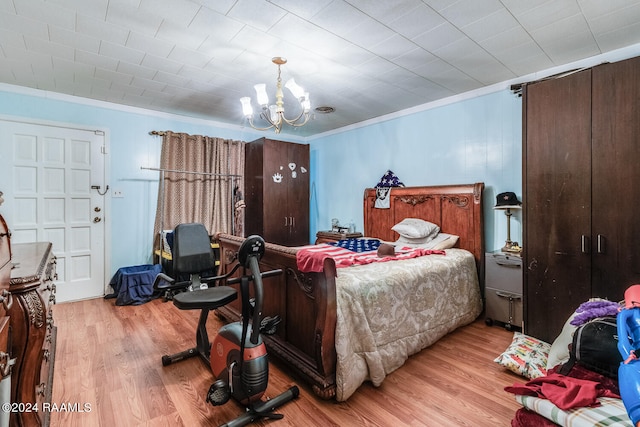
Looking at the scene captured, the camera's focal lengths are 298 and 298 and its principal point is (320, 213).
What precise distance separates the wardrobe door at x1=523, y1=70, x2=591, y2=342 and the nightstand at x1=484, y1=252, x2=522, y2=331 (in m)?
0.37

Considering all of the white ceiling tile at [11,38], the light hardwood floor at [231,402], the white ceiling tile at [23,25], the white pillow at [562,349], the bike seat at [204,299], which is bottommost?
the light hardwood floor at [231,402]

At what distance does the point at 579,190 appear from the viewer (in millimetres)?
2240

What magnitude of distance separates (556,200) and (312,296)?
6.75 ft

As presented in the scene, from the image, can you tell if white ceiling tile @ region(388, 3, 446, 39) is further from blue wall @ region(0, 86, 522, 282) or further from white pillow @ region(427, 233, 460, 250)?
white pillow @ region(427, 233, 460, 250)

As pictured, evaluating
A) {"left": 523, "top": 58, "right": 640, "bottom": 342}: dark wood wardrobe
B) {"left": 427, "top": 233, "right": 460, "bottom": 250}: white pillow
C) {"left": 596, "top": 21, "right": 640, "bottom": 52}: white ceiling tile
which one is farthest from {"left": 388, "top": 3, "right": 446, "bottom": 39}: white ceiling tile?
{"left": 427, "top": 233, "right": 460, "bottom": 250}: white pillow

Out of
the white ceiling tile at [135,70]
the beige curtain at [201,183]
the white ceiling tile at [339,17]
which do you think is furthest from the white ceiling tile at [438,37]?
the beige curtain at [201,183]

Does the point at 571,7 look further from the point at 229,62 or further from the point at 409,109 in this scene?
the point at 229,62

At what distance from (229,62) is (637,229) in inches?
136

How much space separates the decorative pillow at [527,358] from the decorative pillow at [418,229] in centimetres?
143

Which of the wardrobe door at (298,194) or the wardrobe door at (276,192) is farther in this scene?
the wardrobe door at (298,194)

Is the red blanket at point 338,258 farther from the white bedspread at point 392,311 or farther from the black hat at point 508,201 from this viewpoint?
the black hat at point 508,201

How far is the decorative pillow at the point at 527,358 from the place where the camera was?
6.75 feet

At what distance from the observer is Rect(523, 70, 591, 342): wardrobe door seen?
223 cm

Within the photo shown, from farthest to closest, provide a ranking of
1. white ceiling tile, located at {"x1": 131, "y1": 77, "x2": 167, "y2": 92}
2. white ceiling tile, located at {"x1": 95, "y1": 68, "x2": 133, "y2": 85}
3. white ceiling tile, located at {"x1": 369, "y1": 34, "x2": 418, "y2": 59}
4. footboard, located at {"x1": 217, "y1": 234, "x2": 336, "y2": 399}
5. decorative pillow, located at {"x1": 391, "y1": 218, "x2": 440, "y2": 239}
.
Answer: decorative pillow, located at {"x1": 391, "y1": 218, "x2": 440, "y2": 239}
white ceiling tile, located at {"x1": 131, "y1": 77, "x2": 167, "y2": 92}
white ceiling tile, located at {"x1": 95, "y1": 68, "x2": 133, "y2": 85}
white ceiling tile, located at {"x1": 369, "y1": 34, "x2": 418, "y2": 59}
footboard, located at {"x1": 217, "y1": 234, "x2": 336, "y2": 399}
